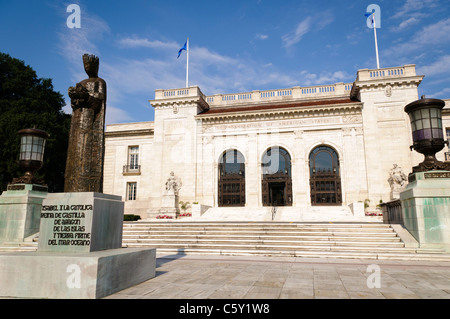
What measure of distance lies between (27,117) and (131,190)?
12805mm

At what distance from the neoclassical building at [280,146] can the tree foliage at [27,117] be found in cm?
628

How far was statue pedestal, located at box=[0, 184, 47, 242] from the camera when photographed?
14195mm

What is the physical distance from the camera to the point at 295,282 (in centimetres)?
643

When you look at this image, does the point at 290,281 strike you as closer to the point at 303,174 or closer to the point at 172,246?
the point at 172,246

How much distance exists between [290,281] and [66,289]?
14.8 ft

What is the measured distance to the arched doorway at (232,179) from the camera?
29.6 m

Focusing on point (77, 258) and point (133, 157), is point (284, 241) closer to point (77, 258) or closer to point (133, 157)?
point (77, 258)

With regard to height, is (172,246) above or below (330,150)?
below

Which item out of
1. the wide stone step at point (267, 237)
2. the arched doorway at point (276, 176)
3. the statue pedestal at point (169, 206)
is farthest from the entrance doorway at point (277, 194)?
the wide stone step at point (267, 237)

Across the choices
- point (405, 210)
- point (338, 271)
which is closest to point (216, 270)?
point (338, 271)

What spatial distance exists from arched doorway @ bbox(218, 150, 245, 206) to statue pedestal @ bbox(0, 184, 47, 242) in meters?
17.7

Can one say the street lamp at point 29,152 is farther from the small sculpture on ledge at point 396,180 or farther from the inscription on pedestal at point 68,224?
the small sculpture on ledge at point 396,180

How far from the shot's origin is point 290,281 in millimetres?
6551
